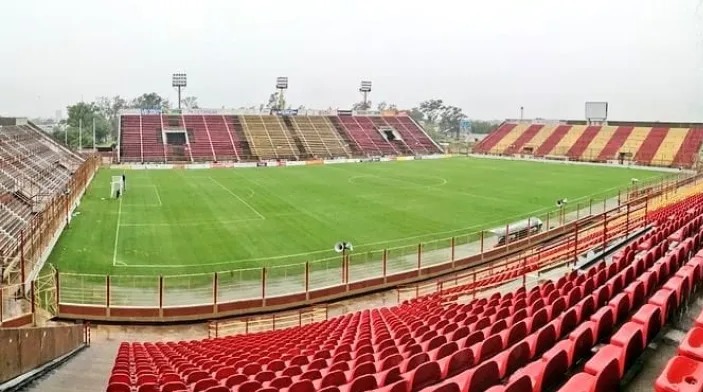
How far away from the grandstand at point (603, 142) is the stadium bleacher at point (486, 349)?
64236 millimetres

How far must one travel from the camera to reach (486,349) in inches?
233

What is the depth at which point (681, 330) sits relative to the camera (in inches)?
233

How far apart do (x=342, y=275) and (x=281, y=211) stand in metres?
14.4

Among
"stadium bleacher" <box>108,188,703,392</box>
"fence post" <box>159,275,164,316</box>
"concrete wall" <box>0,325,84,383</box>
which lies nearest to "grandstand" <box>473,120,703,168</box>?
"fence post" <box>159,275,164,316</box>

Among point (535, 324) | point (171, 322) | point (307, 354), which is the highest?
point (535, 324)

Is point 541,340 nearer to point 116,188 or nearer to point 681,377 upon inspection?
point 681,377

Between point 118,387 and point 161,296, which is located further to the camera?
point 161,296

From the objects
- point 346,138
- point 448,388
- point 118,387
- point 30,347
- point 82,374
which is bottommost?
point 82,374

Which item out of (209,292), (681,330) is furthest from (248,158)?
(681,330)

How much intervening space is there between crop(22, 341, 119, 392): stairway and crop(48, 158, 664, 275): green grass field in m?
7.49

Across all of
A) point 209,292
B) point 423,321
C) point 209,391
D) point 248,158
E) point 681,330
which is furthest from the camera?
point 248,158

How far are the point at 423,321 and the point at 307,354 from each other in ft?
8.19

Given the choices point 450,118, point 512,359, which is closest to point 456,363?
point 512,359

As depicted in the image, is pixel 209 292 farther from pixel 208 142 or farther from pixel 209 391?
pixel 208 142
